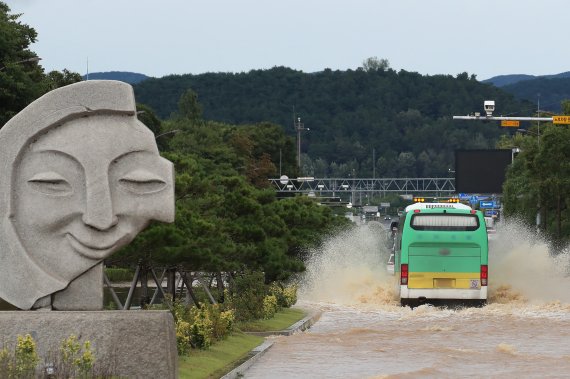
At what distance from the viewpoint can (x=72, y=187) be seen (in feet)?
64.2

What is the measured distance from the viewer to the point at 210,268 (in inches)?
1262

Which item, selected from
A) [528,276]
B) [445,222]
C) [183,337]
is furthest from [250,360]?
[528,276]

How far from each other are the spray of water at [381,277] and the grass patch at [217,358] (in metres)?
23.0

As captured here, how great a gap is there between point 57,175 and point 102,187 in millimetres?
591

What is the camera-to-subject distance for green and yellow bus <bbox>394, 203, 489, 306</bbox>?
45156 mm

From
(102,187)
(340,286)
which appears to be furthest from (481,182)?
(102,187)

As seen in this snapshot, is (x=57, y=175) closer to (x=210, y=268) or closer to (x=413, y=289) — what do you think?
(x=210, y=268)

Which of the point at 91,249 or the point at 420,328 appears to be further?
the point at 420,328

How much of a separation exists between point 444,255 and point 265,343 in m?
15.9

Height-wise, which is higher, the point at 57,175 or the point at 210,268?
the point at 57,175

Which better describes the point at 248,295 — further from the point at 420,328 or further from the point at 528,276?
the point at 528,276

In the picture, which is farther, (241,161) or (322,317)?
(241,161)

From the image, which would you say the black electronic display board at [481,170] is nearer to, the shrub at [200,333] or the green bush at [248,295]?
the green bush at [248,295]

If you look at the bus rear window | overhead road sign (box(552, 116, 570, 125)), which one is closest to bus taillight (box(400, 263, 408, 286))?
the bus rear window
